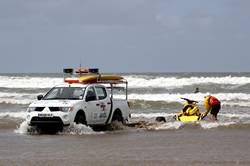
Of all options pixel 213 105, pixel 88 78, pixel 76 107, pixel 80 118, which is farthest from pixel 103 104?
pixel 213 105

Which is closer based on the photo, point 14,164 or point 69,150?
point 14,164

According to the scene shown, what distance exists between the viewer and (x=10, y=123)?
2219cm

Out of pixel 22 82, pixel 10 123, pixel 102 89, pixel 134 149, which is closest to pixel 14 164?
pixel 134 149

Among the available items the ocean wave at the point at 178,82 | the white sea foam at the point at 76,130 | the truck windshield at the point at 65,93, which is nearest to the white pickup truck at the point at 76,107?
the truck windshield at the point at 65,93

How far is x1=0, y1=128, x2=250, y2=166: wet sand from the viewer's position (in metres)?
11.4

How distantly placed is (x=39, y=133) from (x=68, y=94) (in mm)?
1497

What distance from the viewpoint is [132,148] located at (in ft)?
44.0

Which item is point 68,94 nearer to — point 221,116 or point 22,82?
point 221,116

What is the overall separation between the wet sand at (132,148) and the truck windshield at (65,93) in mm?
1457

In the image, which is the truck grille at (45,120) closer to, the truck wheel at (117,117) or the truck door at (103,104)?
the truck door at (103,104)

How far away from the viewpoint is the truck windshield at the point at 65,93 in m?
17.9

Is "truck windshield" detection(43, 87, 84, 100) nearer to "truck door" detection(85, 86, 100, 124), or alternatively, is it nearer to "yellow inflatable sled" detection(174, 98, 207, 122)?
"truck door" detection(85, 86, 100, 124)

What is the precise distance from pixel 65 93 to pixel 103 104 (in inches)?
48.8

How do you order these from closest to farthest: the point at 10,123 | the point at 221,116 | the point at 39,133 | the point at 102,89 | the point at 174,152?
the point at 174,152
the point at 39,133
the point at 102,89
the point at 10,123
the point at 221,116
